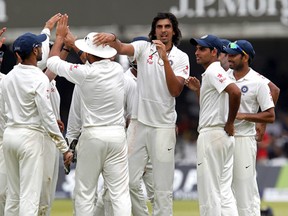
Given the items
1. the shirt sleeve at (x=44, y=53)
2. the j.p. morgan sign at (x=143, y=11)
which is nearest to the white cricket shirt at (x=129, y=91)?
the shirt sleeve at (x=44, y=53)

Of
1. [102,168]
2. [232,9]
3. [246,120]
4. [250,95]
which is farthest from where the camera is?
[232,9]

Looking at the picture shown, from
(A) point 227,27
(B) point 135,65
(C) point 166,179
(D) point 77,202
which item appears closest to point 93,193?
(D) point 77,202

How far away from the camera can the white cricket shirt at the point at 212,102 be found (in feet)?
35.7

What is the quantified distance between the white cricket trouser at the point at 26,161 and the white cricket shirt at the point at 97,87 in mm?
566

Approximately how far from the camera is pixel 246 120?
11289 millimetres

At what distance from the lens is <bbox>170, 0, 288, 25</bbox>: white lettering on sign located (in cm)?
1875

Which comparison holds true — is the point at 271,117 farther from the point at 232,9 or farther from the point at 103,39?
the point at 232,9

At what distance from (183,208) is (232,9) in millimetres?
3789

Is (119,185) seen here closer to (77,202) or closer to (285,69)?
(77,202)

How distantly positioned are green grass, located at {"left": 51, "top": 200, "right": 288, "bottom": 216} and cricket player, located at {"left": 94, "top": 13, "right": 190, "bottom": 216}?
5.20 metres

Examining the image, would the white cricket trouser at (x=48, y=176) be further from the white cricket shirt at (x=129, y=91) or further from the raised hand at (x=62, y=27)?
the white cricket shirt at (x=129, y=91)

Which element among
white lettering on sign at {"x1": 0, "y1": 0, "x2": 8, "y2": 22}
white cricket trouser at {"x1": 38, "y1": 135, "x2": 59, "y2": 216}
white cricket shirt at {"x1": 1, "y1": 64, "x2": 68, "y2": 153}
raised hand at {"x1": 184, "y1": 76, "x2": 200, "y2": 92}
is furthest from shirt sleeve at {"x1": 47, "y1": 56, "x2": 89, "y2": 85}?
white lettering on sign at {"x1": 0, "y1": 0, "x2": 8, "y2": 22}

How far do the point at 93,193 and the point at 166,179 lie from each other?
877 mm

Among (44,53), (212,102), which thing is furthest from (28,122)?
(212,102)
